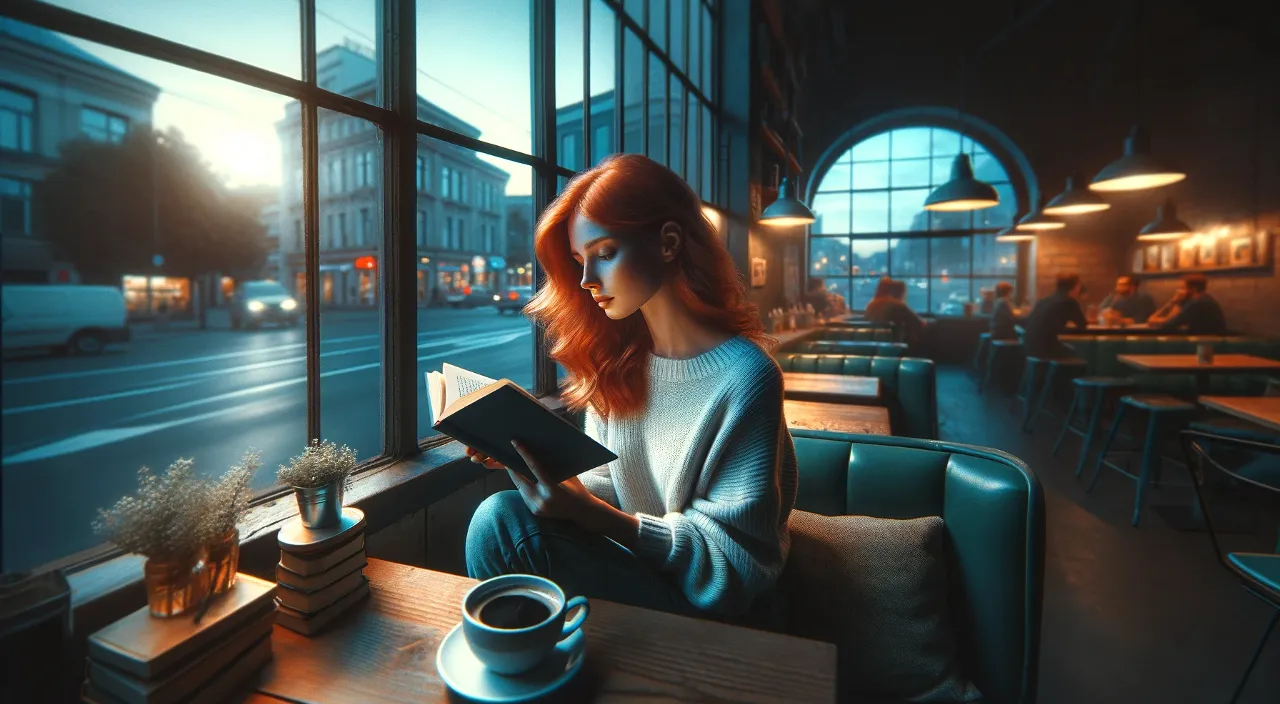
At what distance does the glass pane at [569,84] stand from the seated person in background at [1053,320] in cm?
517

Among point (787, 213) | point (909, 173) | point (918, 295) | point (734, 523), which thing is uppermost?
point (909, 173)

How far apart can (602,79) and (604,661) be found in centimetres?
300

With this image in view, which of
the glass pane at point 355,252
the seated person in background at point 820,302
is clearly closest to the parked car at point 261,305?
the glass pane at point 355,252

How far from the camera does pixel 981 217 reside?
10.3 meters

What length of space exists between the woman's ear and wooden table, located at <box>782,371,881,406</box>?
160 cm

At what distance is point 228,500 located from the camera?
0.84 meters

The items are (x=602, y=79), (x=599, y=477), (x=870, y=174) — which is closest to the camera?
(x=599, y=477)

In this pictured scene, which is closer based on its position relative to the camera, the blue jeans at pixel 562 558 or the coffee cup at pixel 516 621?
the coffee cup at pixel 516 621

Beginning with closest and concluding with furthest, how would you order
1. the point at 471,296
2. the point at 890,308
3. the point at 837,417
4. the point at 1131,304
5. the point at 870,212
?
the point at 837,417 < the point at 471,296 < the point at 890,308 < the point at 1131,304 < the point at 870,212

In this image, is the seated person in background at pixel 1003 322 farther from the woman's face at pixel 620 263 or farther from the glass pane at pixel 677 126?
the woman's face at pixel 620 263

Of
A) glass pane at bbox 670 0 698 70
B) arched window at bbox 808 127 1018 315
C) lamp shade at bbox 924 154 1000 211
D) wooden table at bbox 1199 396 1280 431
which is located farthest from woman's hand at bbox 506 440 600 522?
arched window at bbox 808 127 1018 315

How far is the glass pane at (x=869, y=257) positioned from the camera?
10.8 meters

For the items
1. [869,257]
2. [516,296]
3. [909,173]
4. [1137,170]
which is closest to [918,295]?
[869,257]

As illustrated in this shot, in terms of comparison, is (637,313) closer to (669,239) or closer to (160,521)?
(669,239)
